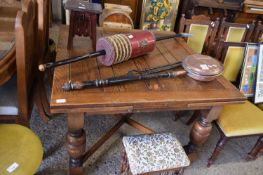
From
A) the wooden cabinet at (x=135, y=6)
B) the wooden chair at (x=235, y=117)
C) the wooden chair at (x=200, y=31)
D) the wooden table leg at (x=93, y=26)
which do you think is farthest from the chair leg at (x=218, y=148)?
the wooden cabinet at (x=135, y=6)

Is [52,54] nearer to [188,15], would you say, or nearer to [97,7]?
[97,7]

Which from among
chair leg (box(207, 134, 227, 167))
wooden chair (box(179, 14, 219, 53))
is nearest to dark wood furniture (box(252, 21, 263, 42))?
wooden chair (box(179, 14, 219, 53))

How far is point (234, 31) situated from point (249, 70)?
35cm

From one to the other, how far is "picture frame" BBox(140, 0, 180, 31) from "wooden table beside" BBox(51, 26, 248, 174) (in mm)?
1878

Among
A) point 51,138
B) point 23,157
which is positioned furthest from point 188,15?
point 23,157

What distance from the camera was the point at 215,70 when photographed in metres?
1.35

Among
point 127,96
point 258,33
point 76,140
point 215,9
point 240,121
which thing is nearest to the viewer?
point 127,96

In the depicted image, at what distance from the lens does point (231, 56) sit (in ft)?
6.12

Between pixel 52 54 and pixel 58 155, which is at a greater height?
pixel 52 54

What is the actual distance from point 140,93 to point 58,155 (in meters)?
0.90

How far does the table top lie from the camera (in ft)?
3.50

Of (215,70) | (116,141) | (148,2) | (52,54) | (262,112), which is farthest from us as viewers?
(148,2)

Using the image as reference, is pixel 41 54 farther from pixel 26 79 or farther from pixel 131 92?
pixel 131 92

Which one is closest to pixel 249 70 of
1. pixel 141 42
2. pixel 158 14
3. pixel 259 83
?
pixel 259 83
